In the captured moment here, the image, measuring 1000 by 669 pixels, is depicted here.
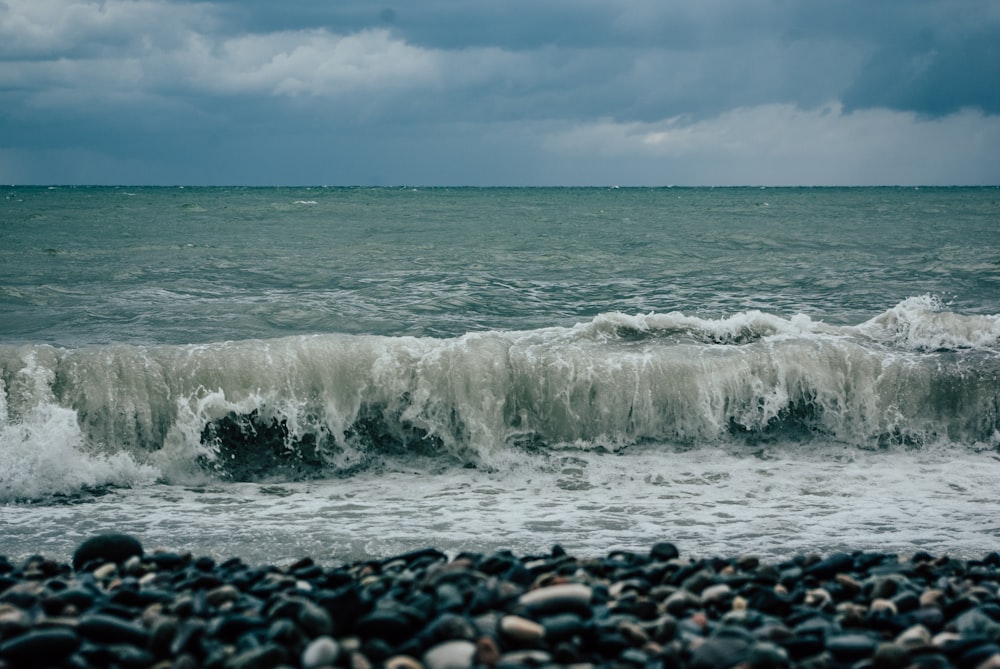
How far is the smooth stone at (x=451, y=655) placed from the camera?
3.36 metres

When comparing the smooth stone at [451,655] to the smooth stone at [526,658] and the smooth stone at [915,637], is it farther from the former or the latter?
the smooth stone at [915,637]

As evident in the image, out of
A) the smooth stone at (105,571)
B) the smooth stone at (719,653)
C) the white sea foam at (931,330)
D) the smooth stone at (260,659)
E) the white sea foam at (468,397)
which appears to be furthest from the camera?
the white sea foam at (931,330)

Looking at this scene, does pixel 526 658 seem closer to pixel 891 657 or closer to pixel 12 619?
pixel 891 657

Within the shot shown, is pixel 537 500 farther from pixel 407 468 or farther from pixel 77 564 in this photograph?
pixel 77 564

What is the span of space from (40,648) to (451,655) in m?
1.62

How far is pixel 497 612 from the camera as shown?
397 cm

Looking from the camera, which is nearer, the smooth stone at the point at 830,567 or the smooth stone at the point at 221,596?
the smooth stone at the point at 221,596

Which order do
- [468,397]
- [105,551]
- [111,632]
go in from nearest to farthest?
1. [111,632]
2. [105,551]
3. [468,397]

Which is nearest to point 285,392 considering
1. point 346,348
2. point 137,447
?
point 346,348

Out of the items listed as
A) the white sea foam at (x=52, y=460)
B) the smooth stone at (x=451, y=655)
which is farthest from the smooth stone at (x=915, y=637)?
the white sea foam at (x=52, y=460)

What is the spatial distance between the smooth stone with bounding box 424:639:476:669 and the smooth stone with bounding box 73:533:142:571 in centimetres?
265

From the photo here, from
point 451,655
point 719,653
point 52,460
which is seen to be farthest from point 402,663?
point 52,460

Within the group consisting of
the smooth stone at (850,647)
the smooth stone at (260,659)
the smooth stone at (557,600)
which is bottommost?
the smooth stone at (850,647)

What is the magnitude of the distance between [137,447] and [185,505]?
5.65ft
